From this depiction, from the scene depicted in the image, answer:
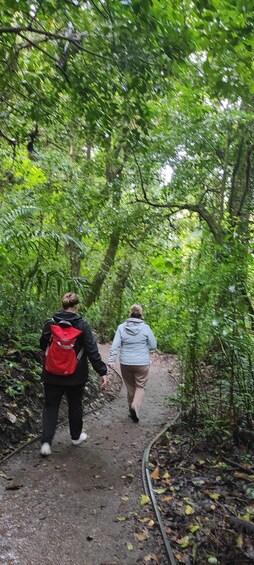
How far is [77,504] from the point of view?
429cm

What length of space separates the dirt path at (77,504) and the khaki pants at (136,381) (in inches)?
30.3

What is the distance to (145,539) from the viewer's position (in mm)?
3793

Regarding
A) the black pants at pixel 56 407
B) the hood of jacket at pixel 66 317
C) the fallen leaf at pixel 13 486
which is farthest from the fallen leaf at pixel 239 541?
the hood of jacket at pixel 66 317

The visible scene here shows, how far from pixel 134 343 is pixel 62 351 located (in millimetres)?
2421

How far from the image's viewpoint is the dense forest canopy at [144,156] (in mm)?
4000

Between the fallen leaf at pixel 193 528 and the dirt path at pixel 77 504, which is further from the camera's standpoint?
the fallen leaf at pixel 193 528

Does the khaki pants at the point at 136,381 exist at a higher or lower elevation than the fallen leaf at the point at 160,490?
higher

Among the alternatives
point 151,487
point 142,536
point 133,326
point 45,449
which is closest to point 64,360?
point 45,449

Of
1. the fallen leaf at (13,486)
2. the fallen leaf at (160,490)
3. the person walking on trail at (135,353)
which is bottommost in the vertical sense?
the fallen leaf at (160,490)

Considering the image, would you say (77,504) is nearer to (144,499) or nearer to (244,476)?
(144,499)

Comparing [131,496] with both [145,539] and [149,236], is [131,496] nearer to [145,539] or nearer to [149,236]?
[145,539]

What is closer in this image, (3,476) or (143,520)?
(143,520)

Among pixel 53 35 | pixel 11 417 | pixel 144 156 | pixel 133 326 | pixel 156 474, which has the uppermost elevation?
pixel 53 35

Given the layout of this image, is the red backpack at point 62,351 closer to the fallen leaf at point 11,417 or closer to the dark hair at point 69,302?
the dark hair at point 69,302
